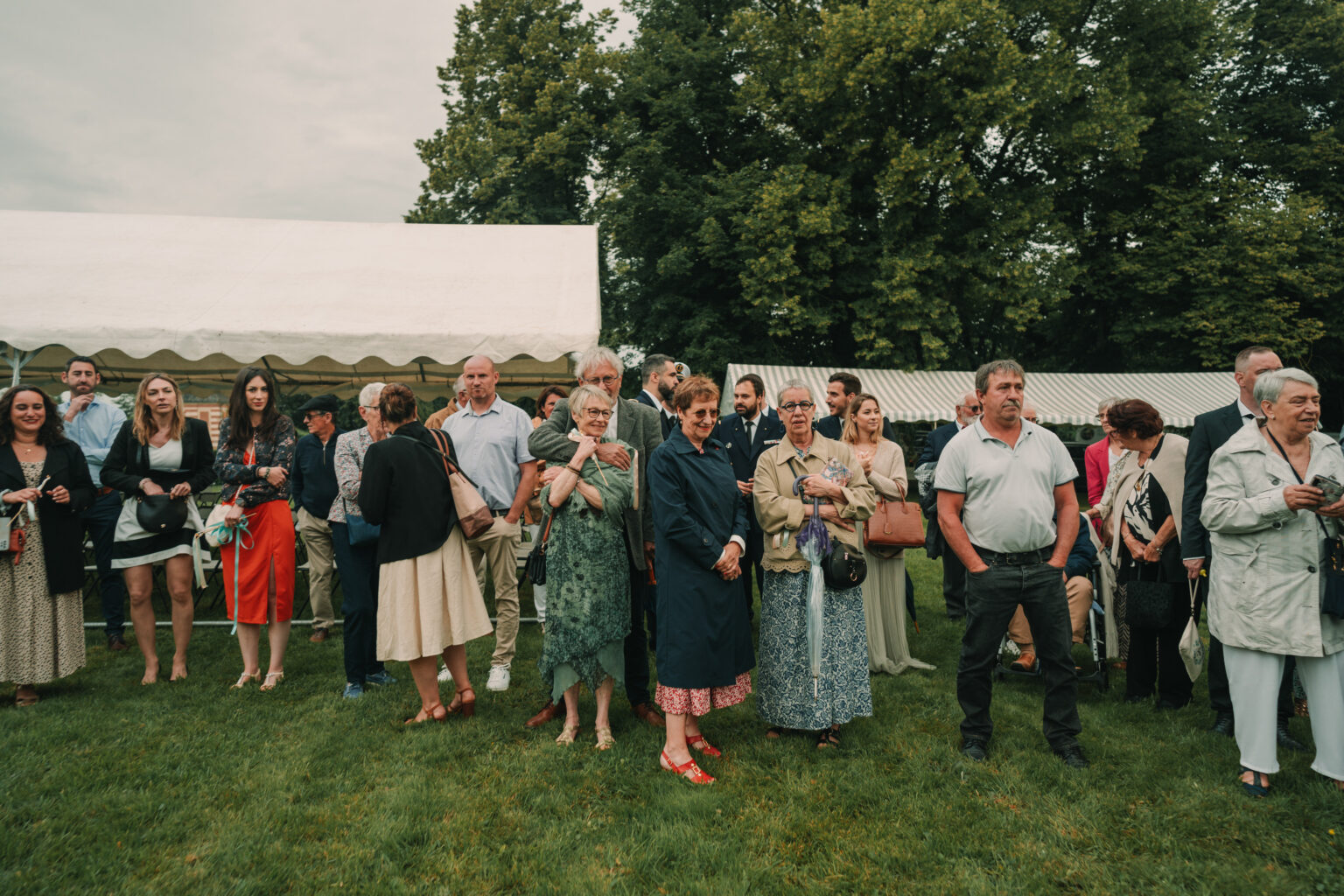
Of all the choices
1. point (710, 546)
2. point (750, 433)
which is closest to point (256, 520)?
point (710, 546)

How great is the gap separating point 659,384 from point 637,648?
2051mm

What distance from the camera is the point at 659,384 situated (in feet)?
18.6

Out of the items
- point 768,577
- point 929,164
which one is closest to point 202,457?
point 768,577

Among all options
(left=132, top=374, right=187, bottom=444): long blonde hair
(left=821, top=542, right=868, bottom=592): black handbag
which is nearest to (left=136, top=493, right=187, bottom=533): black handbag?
(left=132, top=374, right=187, bottom=444): long blonde hair

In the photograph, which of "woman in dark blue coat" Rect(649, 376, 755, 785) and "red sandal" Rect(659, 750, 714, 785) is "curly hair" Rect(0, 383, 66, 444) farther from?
"red sandal" Rect(659, 750, 714, 785)

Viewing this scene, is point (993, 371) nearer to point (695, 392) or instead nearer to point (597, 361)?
point (695, 392)

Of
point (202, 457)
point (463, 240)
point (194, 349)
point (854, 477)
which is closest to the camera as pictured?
point (854, 477)

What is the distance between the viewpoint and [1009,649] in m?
5.92

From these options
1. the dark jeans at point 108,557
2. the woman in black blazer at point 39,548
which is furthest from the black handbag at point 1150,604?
the dark jeans at point 108,557

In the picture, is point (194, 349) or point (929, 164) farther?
point (929, 164)

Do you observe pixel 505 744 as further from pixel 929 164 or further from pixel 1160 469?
pixel 929 164

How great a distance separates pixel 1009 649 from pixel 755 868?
3797 millimetres

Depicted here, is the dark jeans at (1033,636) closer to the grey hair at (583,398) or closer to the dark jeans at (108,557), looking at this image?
the grey hair at (583,398)

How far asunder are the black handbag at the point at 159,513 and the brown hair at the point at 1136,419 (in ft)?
20.6
